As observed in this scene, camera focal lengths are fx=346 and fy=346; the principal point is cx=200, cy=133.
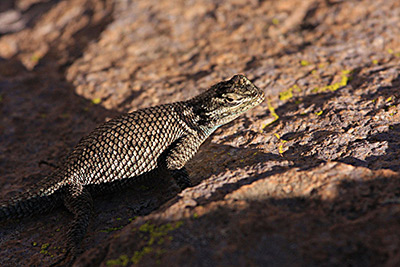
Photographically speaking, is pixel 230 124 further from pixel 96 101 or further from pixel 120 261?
pixel 120 261

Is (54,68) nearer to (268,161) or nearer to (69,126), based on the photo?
(69,126)

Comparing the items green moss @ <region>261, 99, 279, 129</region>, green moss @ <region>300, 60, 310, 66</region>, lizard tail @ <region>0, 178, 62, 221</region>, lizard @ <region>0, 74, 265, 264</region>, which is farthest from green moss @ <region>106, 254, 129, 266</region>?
green moss @ <region>300, 60, 310, 66</region>

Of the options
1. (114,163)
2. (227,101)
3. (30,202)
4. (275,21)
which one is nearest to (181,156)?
(114,163)

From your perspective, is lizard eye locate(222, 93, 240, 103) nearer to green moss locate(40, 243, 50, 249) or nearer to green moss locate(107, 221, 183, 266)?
green moss locate(107, 221, 183, 266)

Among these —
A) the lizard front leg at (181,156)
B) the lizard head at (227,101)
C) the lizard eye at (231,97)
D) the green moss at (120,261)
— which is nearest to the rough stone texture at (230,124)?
the green moss at (120,261)

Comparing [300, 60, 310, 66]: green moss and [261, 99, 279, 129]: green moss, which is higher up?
[300, 60, 310, 66]: green moss

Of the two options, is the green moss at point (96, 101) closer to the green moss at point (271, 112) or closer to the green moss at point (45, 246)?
the green moss at point (45, 246)

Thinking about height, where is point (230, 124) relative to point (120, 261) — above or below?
above
